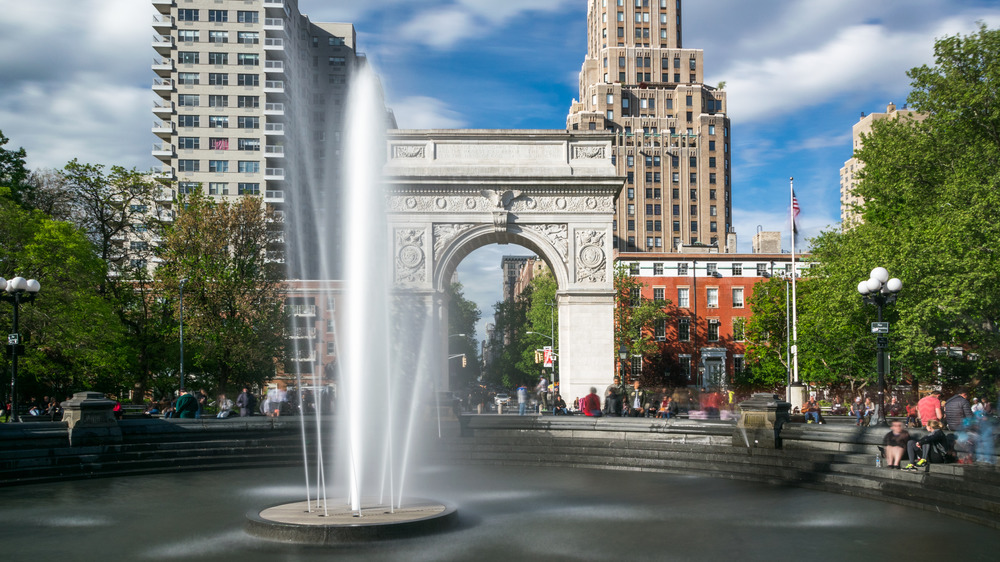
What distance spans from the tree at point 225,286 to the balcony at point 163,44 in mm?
38742

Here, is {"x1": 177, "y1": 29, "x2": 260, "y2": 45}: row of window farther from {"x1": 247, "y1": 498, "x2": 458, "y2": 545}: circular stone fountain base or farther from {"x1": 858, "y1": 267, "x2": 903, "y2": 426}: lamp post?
{"x1": 247, "y1": 498, "x2": 458, "y2": 545}: circular stone fountain base

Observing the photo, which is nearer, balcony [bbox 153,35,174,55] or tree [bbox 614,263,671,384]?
tree [bbox 614,263,671,384]

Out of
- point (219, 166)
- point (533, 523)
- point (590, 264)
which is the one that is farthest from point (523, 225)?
point (219, 166)

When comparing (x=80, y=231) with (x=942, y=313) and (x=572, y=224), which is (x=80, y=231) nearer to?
(x=572, y=224)

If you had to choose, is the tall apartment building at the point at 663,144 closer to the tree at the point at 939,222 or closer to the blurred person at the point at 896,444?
the tree at the point at 939,222

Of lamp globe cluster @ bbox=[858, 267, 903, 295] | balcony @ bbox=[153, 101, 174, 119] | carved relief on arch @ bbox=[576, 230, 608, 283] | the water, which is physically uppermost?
balcony @ bbox=[153, 101, 174, 119]

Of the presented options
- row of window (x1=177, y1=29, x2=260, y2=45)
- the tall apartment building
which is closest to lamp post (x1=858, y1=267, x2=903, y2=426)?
row of window (x1=177, y1=29, x2=260, y2=45)

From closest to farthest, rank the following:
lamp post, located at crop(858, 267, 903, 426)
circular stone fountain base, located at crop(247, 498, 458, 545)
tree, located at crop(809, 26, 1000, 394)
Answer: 1. circular stone fountain base, located at crop(247, 498, 458, 545)
2. lamp post, located at crop(858, 267, 903, 426)
3. tree, located at crop(809, 26, 1000, 394)

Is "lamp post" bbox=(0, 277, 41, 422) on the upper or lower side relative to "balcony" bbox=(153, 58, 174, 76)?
lower

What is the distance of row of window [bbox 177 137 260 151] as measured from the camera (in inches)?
2894

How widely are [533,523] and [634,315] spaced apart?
4979 centimetres

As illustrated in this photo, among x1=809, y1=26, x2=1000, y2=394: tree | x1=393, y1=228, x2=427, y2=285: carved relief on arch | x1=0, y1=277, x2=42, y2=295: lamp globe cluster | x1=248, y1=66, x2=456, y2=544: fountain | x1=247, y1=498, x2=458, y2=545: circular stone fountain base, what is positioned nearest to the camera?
x1=247, y1=498, x2=458, y2=545: circular stone fountain base

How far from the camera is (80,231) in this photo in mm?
33344

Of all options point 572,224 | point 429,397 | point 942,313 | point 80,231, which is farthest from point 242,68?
point 942,313
